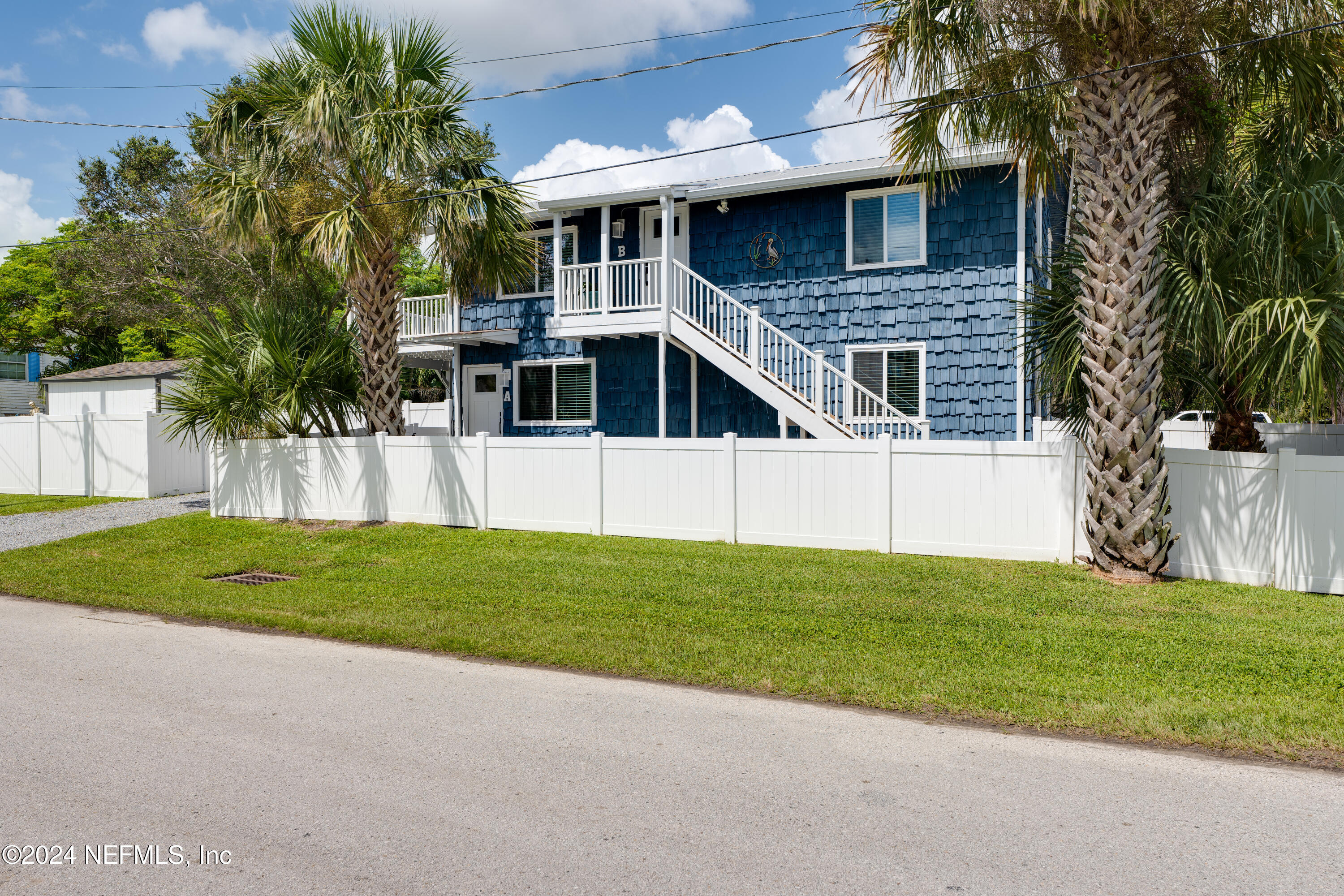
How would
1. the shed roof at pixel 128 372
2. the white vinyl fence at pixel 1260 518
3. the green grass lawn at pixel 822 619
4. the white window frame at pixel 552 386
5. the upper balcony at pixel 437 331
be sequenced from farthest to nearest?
the shed roof at pixel 128 372, the upper balcony at pixel 437 331, the white window frame at pixel 552 386, the white vinyl fence at pixel 1260 518, the green grass lawn at pixel 822 619

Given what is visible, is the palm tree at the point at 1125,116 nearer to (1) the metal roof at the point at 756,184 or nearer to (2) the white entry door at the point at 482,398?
(1) the metal roof at the point at 756,184

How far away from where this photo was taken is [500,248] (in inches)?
575

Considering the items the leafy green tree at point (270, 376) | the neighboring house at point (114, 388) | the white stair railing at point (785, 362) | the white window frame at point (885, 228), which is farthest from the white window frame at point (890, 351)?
the neighboring house at point (114, 388)

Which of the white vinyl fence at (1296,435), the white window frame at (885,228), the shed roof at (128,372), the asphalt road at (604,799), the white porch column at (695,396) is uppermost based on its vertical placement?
the white window frame at (885,228)

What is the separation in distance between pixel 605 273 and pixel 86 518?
991cm

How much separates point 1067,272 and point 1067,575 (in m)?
3.55

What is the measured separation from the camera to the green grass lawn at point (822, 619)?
18.1 feet

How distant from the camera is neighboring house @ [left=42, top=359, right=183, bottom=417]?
79.1ft

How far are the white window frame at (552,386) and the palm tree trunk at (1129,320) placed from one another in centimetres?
1131

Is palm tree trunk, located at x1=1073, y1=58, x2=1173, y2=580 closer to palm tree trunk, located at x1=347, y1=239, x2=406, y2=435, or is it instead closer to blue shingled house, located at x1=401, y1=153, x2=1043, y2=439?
blue shingled house, located at x1=401, y1=153, x2=1043, y2=439

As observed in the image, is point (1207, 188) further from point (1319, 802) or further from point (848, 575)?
point (1319, 802)

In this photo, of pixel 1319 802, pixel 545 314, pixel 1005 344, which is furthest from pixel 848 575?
pixel 545 314

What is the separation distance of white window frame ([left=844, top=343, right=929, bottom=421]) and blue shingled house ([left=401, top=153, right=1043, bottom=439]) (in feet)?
0.10

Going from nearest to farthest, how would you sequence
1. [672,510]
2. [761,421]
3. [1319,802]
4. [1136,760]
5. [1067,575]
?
[1319,802], [1136,760], [1067,575], [672,510], [761,421]
